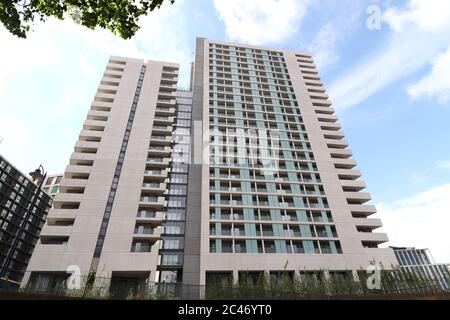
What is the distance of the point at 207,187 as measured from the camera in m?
39.7

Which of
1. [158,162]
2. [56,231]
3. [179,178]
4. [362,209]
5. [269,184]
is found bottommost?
[56,231]

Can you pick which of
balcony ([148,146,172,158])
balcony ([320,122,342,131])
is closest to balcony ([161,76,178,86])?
balcony ([148,146,172,158])

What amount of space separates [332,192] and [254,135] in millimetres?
17597

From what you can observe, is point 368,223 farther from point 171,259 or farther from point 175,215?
point 171,259

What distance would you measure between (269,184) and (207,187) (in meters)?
10.8

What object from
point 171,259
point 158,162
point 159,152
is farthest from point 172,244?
point 159,152

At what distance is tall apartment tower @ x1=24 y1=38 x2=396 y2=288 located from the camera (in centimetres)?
3272

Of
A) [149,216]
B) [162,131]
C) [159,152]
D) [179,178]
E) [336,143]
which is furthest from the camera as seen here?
[336,143]

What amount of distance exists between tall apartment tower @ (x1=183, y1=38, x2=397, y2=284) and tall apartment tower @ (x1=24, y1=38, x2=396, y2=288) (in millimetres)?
192

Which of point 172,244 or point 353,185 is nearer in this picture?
point 172,244

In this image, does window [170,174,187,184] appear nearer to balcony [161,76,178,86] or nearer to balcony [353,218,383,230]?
balcony [161,76,178,86]

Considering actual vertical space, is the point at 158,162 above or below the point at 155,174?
above

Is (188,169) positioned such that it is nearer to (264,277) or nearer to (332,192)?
(264,277)
